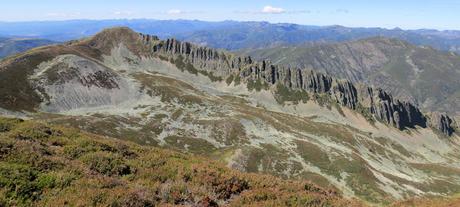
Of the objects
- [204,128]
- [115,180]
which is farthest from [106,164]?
[204,128]

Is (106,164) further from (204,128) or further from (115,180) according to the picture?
(204,128)

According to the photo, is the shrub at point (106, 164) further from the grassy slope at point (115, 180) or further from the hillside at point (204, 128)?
the hillside at point (204, 128)

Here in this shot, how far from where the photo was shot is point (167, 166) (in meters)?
19.9

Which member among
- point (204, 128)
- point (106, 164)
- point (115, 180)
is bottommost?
point (204, 128)

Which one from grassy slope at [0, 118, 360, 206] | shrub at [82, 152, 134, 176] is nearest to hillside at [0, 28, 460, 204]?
grassy slope at [0, 118, 360, 206]

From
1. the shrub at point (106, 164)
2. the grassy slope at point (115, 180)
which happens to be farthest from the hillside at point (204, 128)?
the shrub at point (106, 164)

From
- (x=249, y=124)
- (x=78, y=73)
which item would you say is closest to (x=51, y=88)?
(x=78, y=73)

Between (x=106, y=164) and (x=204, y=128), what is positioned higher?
(x=106, y=164)

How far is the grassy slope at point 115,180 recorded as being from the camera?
548 inches

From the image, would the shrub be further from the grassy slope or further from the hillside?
the hillside

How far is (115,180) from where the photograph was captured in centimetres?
1628

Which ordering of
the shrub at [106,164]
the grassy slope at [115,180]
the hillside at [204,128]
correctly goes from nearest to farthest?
the grassy slope at [115,180]
the shrub at [106,164]
the hillside at [204,128]

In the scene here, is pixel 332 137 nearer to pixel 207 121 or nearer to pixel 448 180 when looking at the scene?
pixel 448 180

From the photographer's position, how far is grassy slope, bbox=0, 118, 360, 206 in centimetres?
1391
